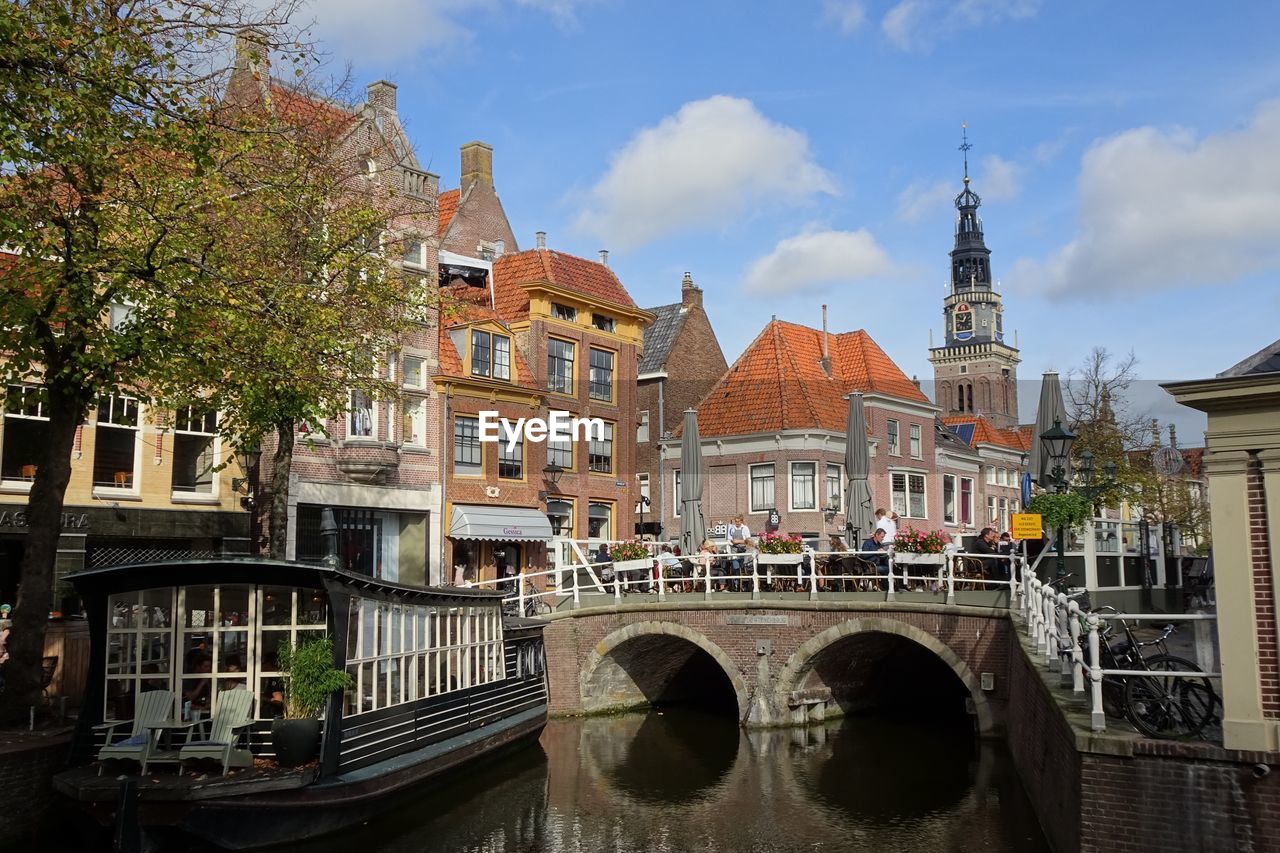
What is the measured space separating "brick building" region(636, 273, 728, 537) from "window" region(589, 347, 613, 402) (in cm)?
439

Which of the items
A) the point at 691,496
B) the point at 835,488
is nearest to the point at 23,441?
the point at 691,496

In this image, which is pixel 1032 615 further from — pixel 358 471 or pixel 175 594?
pixel 358 471

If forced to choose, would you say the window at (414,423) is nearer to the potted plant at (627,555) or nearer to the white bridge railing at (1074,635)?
the potted plant at (627,555)

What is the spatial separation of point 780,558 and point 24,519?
46.1 feet

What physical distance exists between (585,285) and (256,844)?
79.7 feet

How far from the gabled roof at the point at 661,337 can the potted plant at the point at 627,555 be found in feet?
55.7

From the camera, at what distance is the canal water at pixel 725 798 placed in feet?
46.8

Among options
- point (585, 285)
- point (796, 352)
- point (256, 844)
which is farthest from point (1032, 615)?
point (796, 352)

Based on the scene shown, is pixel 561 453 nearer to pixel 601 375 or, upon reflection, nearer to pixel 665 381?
pixel 601 375

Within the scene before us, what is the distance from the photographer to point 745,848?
14.0 meters

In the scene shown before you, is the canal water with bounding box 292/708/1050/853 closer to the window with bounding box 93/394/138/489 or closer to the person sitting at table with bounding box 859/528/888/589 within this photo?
the person sitting at table with bounding box 859/528/888/589

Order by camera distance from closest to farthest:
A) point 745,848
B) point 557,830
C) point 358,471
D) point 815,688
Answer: point 745,848
point 557,830
point 815,688
point 358,471

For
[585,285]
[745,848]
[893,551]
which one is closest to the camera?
[745,848]

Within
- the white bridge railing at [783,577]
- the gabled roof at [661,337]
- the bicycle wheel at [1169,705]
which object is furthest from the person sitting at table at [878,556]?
the gabled roof at [661,337]
